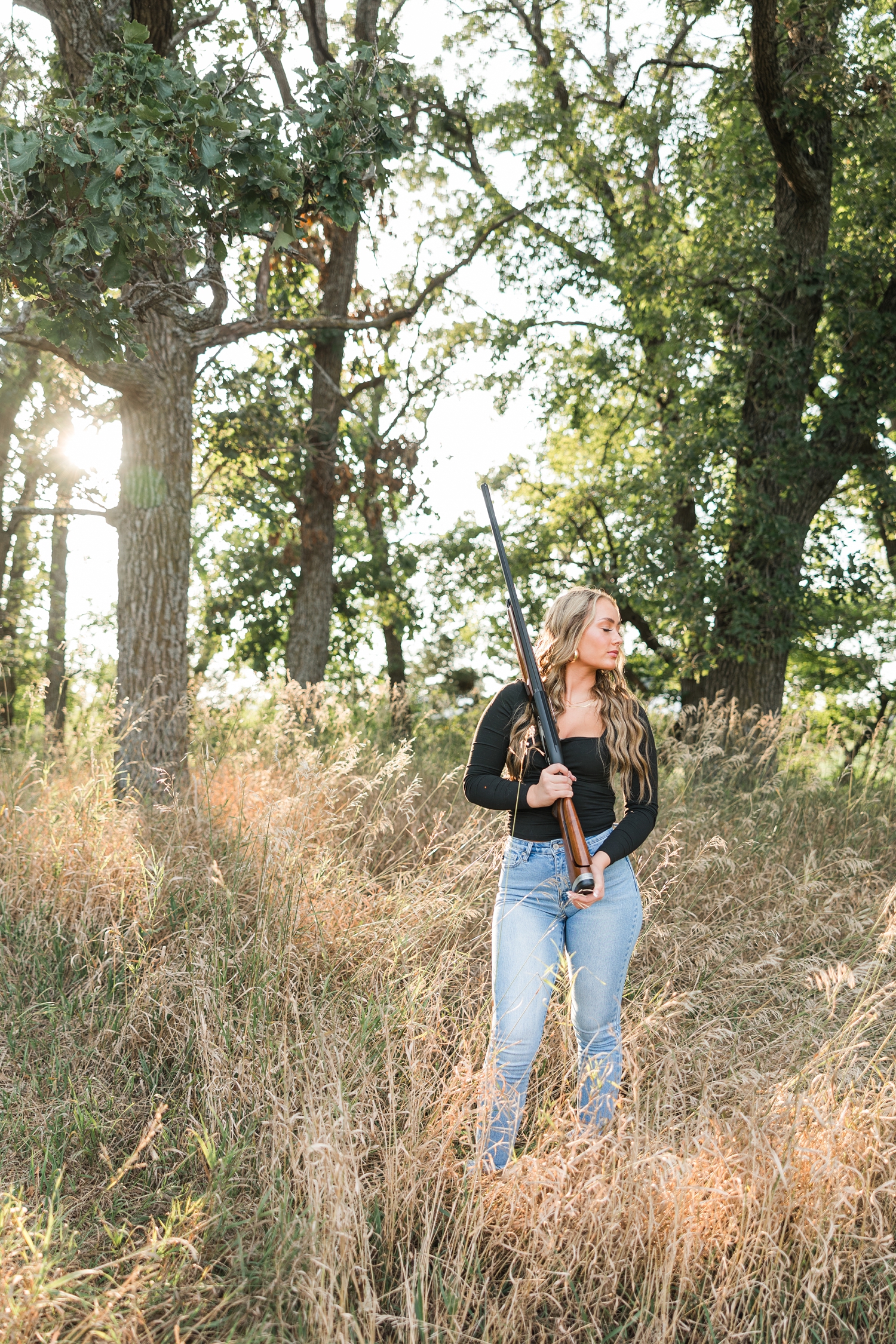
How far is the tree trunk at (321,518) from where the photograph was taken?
32.0 ft

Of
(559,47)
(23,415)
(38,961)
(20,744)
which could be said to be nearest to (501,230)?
(559,47)

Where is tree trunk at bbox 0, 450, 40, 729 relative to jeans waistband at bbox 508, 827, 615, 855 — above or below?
above

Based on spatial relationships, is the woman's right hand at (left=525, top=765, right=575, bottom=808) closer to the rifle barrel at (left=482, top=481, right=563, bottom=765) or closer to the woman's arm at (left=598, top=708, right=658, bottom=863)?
the rifle barrel at (left=482, top=481, right=563, bottom=765)

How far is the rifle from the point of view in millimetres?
2953

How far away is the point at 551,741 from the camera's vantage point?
123 inches

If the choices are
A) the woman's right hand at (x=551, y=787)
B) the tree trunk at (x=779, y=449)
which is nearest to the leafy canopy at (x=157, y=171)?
the woman's right hand at (x=551, y=787)

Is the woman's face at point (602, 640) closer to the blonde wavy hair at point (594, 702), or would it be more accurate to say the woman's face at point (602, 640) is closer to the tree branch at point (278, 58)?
the blonde wavy hair at point (594, 702)

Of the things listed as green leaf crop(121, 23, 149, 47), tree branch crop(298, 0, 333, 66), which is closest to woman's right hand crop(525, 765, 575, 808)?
green leaf crop(121, 23, 149, 47)

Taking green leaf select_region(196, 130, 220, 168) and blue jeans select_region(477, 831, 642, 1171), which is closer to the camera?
blue jeans select_region(477, 831, 642, 1171)

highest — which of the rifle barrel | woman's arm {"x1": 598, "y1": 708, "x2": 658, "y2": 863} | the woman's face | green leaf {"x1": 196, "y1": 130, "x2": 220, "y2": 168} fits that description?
green leaf {"x1": 196, "y1": 130, "x2": 220, "y2": 168}

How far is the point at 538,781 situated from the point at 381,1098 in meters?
1.23

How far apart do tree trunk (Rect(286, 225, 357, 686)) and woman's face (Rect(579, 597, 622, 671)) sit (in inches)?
264

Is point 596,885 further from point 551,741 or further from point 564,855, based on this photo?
point 551,741

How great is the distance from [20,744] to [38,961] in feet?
13.3
